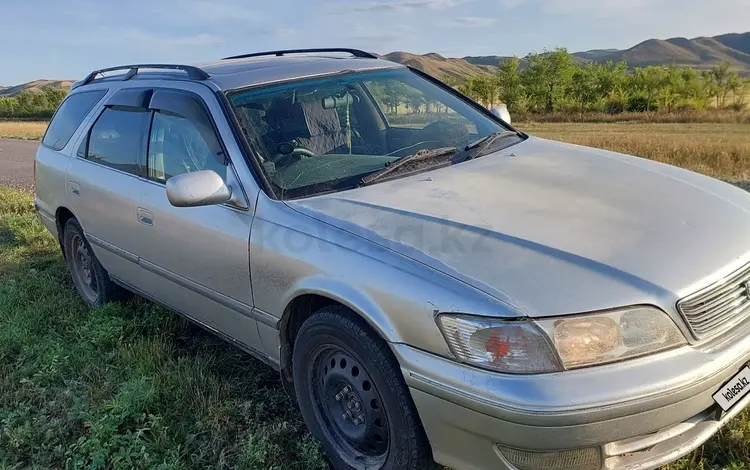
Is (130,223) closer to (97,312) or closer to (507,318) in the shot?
(97,312)

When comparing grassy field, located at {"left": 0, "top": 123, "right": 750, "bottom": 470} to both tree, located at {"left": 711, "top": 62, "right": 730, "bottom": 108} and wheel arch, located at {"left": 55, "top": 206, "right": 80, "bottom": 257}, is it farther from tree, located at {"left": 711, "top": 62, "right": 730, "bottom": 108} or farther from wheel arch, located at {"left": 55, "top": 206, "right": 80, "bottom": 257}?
tree, located at {"left": 711, "top": 62, "right": 730, "bottom": 108}

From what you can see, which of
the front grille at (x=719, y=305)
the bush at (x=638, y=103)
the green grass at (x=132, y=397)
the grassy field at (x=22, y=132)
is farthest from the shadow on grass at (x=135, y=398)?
the bush at (x=638, y=103)

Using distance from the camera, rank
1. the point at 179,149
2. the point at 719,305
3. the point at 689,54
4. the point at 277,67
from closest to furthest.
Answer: the point at 719,305, the point at 179,149, the point at 277,67, the point at 689,54

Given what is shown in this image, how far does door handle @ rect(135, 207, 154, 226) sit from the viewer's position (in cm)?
343

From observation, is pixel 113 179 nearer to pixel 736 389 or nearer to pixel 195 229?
pixel 195 229

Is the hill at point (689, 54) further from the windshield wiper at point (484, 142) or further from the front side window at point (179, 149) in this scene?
the front side window at point (179, 149)

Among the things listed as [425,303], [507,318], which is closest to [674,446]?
[507,318]

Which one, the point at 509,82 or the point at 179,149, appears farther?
the point at 509,82

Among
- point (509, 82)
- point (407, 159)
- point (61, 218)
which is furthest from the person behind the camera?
point (509, 82)

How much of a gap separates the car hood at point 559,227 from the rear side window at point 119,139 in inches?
60.3

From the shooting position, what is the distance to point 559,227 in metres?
2.29

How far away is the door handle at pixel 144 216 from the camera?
11.3 ft

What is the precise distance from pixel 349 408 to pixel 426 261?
78cm

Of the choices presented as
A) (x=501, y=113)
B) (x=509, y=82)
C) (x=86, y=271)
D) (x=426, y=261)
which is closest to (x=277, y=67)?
(x=501, y=113)
